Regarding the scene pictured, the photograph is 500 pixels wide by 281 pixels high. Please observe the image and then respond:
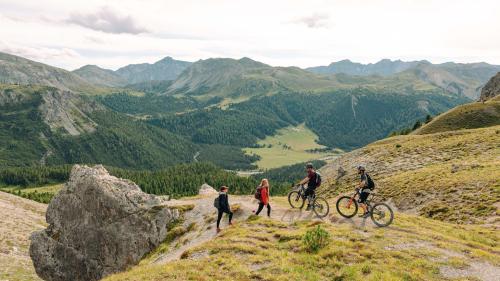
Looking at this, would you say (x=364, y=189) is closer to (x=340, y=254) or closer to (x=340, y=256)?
(x=340, y=254)

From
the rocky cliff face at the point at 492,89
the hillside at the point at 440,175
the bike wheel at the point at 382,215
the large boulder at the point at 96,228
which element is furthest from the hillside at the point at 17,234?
the rocky cliff face at the point at 492,89

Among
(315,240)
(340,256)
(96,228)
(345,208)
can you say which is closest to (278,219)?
(345,208)

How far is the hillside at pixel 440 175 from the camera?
39.3 meters

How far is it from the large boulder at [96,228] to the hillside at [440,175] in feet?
96.5

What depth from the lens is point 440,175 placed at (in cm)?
4928

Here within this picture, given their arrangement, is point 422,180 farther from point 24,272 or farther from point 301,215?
point 24,272

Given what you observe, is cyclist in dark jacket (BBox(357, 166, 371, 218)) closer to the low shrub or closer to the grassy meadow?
the grassy meadow

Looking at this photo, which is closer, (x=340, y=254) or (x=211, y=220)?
(x=340, y=254)

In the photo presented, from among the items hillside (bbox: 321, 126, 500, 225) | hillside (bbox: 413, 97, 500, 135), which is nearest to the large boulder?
hillside (bbox: 321, 126, 500, 225)

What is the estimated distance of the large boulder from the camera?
43625 millimetres

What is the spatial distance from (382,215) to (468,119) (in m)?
84.1

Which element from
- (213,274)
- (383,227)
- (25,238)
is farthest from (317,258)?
(25,238)

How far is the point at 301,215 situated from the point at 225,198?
749cm

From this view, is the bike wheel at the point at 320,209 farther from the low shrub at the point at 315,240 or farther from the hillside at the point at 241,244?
the low shrub at the point at 315,240
